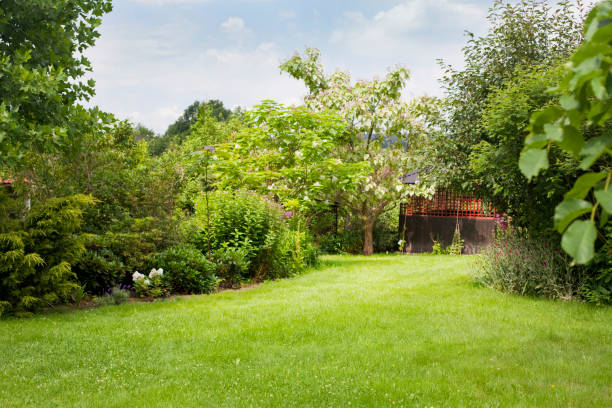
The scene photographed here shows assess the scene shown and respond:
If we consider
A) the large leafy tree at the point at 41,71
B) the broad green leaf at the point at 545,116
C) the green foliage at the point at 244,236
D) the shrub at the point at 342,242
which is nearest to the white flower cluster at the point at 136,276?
the green foliage at the point at 244,236

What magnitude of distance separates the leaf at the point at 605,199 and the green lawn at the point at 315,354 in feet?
9.56

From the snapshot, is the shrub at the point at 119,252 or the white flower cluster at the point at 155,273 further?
the white flower cluster at the point at 155,273

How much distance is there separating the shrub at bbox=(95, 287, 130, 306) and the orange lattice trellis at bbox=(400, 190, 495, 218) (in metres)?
10.3

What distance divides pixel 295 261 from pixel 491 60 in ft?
18.6

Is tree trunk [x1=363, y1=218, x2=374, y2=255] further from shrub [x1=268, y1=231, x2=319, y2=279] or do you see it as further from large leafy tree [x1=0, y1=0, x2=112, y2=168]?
large leafy tree [x1=0, y1=0, x2=112, y2=168]

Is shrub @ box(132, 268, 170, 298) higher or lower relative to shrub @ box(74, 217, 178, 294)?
lower

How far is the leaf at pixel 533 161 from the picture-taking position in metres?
0.92

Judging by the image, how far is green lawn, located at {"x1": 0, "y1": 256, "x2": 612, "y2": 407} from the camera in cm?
357

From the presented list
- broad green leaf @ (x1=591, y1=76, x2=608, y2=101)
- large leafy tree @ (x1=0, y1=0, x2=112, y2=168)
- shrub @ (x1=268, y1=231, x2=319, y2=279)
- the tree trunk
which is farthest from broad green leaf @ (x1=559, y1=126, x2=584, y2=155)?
the tree trunk

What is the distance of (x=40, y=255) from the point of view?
240 inches

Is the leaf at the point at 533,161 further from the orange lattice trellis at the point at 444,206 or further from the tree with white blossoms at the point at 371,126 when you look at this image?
the orange lattice trellis at the point at 444,206

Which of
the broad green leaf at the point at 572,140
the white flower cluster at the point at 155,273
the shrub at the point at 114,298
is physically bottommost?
the shrub at the point at 114,298

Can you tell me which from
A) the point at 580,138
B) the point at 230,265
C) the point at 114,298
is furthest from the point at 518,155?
the point at 114,298

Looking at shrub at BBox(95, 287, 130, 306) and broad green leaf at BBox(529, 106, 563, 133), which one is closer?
broad green leaf at BBox(529, 106, 563, 133)
